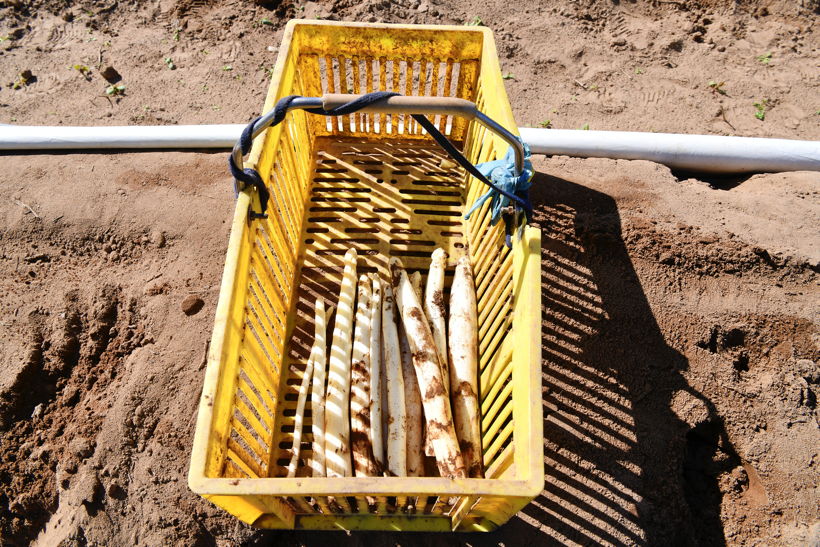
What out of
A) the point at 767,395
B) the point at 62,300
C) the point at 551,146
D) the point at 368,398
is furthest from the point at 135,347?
the point at 767,395

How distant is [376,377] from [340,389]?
0.56 ft

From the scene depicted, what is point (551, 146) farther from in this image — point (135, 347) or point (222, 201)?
point (135, 347)

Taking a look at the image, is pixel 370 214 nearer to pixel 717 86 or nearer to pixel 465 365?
pixel 465 365

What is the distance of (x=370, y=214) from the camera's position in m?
3.03

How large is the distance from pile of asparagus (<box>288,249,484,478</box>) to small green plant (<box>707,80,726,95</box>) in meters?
3.01

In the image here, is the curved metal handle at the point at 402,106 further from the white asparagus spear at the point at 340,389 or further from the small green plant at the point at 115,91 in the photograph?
the small green plant at the point at 115,91

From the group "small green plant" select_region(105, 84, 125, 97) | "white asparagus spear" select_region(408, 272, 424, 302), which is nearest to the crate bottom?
"white asparagus spear" select_region(408, 272, 424, 302)

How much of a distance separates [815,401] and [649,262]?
1075mm

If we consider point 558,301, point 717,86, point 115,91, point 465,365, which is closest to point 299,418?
point 465,365

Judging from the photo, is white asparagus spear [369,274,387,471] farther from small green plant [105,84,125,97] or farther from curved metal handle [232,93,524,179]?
small green plant [105,84,125,97]

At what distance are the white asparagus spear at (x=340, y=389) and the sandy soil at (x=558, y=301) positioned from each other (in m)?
0.44

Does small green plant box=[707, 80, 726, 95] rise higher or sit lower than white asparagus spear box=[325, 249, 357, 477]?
higher

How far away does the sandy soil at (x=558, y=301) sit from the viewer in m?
2.34

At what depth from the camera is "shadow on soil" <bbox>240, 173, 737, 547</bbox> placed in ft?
7.48
